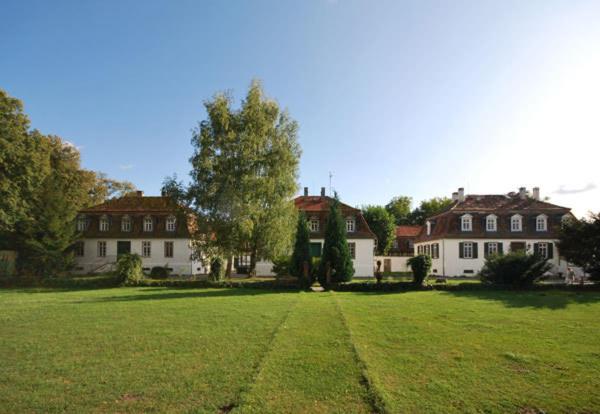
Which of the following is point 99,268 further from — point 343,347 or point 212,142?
point 343,347

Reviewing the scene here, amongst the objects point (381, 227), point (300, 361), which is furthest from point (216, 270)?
point (381, 227)

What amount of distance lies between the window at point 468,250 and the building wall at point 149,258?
77.4 feet

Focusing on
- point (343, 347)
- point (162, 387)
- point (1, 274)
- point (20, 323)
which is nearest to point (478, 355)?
point (343, 347)

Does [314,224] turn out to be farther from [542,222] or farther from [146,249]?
[542,222]

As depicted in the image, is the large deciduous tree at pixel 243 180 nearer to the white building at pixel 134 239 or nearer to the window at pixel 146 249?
the white building at pixel 134 239

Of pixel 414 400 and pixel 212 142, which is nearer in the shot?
pixel 414 400

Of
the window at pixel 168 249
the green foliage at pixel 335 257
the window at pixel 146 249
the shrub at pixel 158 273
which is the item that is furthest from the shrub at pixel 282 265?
the window at pixel 146 249

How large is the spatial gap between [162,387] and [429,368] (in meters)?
4.53

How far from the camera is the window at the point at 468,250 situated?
110 ft

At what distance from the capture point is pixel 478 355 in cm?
777

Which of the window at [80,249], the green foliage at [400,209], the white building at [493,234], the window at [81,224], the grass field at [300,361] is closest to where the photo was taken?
the grass field at [300,361]

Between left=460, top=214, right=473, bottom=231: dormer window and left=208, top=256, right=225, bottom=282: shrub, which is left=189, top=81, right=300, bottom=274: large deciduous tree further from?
left=460, top=214, right=473, bottom=231: dormer window

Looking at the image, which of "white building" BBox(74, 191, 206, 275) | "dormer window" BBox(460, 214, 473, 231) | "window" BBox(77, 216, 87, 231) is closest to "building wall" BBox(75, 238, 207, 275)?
"white building" BBox(74, 191, 206, 275)

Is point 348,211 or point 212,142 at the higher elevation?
point 212,142
